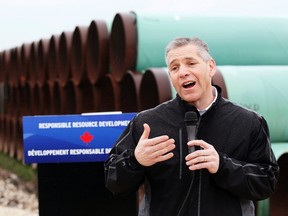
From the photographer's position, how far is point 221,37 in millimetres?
5504

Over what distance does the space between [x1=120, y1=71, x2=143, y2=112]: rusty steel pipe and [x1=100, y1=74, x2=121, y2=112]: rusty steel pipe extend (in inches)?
2.6

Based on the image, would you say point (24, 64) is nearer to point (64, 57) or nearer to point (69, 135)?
point (64, 57)

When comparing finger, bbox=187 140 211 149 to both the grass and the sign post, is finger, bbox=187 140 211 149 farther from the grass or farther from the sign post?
the grass

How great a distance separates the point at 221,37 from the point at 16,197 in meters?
3.98

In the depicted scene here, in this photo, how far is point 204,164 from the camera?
1.69 metres

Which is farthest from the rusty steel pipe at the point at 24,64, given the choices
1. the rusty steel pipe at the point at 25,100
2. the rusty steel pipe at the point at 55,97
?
the rusty steel pipe at the point at 55,97

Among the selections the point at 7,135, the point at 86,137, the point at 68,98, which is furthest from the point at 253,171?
the point at 7,135

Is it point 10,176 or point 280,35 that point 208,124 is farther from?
point 10,176

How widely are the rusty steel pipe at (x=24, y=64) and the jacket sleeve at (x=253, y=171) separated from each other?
8.92 metres

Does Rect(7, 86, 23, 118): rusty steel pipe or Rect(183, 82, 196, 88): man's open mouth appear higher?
Rect(7, 86, 23, 118): rusty steel pipe

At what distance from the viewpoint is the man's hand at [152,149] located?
1.70 meters

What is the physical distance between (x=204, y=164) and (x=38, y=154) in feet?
4.49

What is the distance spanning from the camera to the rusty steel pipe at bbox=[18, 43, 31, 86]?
34.4 ft

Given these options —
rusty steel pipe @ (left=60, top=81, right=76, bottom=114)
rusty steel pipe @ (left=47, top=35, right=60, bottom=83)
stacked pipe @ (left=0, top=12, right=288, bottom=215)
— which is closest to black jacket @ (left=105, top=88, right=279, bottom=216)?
stacked pipe @ (left=0, top=12, right=288, bottom=215)
